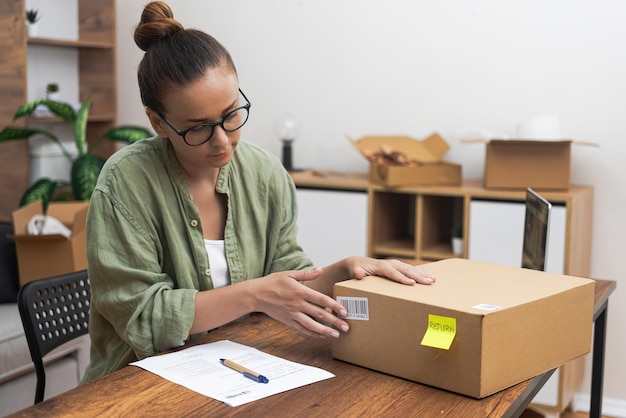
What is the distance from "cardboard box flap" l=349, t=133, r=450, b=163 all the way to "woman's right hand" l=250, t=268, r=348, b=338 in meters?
1.91

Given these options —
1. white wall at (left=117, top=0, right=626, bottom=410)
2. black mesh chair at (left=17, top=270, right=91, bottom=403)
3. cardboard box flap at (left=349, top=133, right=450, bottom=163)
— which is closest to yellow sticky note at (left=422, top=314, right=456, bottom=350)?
black mesh chair at (left=17, top=270, right=91, bottom=403)

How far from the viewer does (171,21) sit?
5.67ft

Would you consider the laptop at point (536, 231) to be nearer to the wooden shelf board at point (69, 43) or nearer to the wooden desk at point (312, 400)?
the wooden desk at point (312, 400)

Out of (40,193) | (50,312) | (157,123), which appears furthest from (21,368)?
(157,123)

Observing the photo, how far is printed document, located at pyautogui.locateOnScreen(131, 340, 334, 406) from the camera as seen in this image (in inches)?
53.5

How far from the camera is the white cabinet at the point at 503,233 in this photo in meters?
3.11

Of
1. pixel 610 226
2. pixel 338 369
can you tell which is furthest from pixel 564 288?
pixel 610 226

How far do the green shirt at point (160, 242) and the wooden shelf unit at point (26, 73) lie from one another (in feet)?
7.72

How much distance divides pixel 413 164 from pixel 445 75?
54 cm

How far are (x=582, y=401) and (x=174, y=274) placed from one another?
93.7 inches

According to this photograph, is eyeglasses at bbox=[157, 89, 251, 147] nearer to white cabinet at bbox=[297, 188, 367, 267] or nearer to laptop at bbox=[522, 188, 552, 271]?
laptop at bbox=[522, 188, 552, 271]

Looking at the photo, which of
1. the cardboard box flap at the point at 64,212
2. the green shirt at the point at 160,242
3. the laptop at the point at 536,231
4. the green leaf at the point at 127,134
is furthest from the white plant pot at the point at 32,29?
the laptop at the point at 536,231

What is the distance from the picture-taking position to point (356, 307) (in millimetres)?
1495

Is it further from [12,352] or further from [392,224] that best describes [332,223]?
[12,352]
